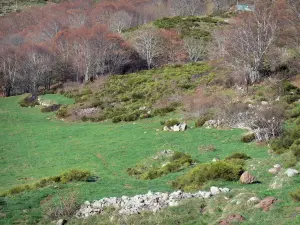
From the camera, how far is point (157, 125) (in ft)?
104

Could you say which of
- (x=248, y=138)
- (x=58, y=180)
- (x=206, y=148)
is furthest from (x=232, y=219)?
(x=248, y=138)

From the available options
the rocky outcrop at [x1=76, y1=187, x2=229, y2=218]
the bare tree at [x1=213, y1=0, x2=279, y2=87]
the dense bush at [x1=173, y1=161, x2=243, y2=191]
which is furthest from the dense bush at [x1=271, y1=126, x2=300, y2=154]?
the bare tree at [x1=213, y1=0, x2=279, y2=87]

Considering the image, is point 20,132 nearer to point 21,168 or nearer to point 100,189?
point 21,168

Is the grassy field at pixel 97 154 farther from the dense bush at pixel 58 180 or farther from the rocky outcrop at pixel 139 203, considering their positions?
the rocky outcrop at pixel 139 203

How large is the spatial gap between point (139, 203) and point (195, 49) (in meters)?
53.6

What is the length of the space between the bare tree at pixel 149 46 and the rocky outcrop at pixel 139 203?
170 feet

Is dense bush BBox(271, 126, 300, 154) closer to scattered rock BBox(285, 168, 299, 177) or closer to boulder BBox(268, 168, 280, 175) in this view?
boulder BBox(268, 168, 280, 175)

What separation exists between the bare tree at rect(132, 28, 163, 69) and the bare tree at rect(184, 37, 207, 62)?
4.79 meters

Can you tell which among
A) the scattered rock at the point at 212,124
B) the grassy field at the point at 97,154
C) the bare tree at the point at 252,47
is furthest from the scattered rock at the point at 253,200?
the bare tree at the point at 252,47

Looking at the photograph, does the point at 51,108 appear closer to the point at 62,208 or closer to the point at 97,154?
the point at 97,154

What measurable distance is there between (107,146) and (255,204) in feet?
55.4

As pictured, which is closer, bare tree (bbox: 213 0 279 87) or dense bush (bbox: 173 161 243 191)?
dense bush (bbox: 173 161 243 191)

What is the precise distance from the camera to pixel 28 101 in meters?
53.4

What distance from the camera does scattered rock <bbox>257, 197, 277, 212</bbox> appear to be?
11.4 metres
